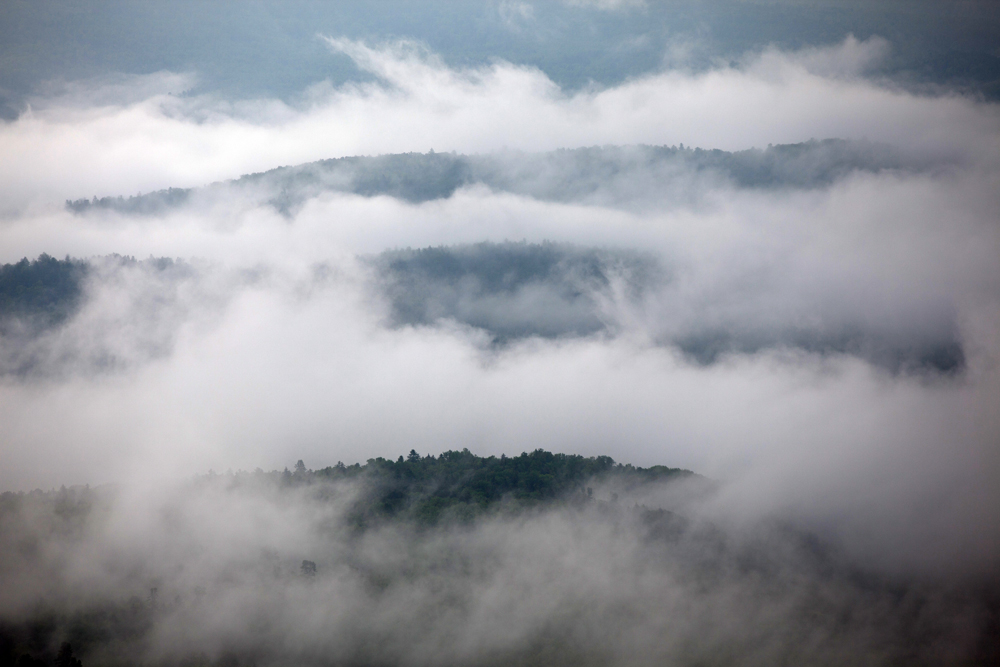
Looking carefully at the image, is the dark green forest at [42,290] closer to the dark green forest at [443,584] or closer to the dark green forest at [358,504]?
the dark green forest at [358,504]

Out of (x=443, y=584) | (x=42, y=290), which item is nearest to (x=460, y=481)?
(x=443, y=584)

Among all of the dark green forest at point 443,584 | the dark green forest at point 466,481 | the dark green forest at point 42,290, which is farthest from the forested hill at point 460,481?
the dark green forest at point 42,290

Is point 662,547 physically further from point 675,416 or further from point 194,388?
point 194,388

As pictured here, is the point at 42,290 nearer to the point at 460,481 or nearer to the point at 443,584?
the point at 460,481

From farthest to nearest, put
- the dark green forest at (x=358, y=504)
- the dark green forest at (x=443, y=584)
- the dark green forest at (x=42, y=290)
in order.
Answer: the dark green forest at (x=42, y=290), the dark green forest at (x=443, y=584), the dark green forest at (x=358, y=504)

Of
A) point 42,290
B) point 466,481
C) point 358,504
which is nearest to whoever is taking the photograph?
point 358,504

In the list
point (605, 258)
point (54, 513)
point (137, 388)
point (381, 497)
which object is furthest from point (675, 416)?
point (54, 513)

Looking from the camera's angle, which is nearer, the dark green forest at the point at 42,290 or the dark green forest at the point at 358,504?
the dark green forest at the point at 358,504

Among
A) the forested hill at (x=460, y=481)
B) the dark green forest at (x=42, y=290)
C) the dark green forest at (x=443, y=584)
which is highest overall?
the dark green forest at (x=42, y=290)
